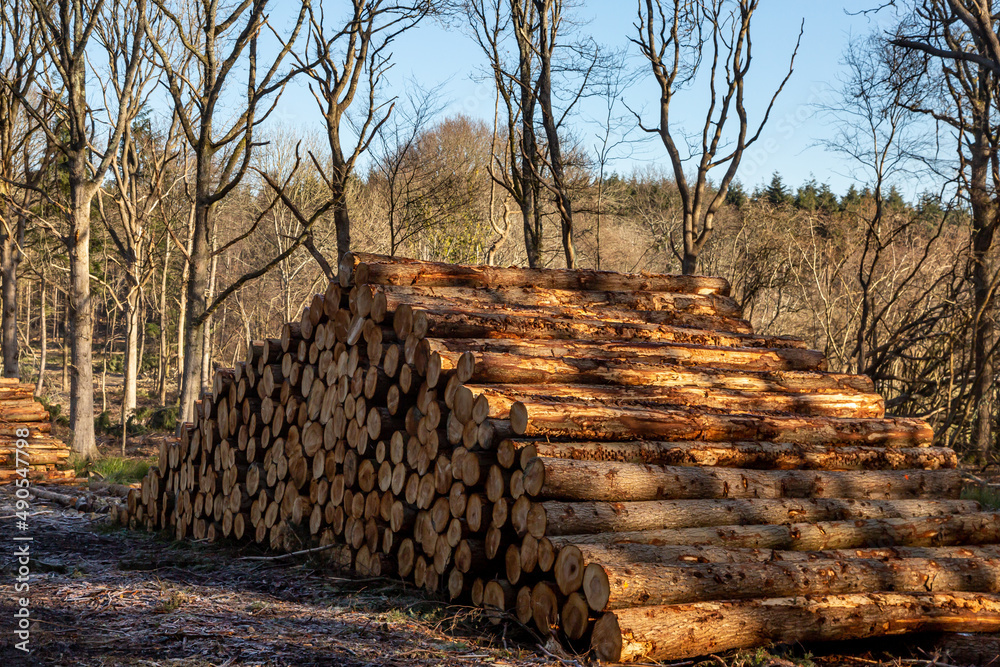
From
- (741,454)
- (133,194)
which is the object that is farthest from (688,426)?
(133,194)

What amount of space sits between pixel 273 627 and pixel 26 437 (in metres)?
7.59

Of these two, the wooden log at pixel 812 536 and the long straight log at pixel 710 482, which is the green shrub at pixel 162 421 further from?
the wooden log at pixel 812 536

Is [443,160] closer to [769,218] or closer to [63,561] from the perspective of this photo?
[769,218]

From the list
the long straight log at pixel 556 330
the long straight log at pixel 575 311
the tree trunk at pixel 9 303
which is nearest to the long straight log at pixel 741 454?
the long straight log at pixel 556 330

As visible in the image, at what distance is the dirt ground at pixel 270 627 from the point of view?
371 centimetres

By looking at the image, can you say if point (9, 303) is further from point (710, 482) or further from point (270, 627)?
point (710, 482)

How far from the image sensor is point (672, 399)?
5.52m

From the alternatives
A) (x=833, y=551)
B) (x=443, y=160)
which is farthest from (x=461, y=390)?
(x=443, y=160)

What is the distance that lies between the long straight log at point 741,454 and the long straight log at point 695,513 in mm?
315

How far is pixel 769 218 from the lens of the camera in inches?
745

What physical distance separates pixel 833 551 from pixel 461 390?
2346mm

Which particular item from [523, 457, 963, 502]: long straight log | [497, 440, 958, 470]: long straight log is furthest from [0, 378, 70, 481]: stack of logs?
[523, 457, 963, 502]: long straight log

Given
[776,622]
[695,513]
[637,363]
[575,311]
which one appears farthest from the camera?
[575,311]

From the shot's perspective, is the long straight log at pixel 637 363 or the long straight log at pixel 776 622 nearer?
the long straight log at pixel 776 622
